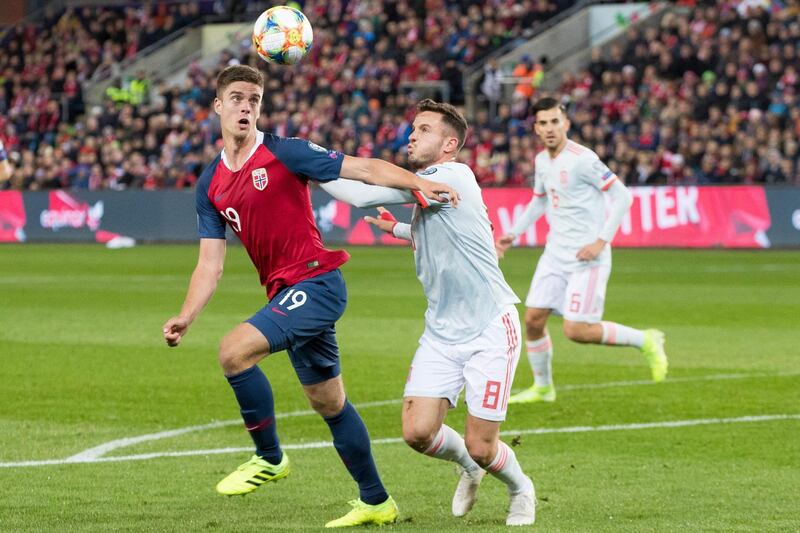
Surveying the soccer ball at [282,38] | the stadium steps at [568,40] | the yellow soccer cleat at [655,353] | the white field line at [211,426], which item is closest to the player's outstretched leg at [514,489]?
the soccer ball at [282,38]

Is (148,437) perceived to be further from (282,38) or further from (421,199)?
(421,199)

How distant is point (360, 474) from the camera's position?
21.7 ft

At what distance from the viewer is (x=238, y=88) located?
659cm

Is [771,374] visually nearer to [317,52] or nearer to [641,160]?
[641,160]

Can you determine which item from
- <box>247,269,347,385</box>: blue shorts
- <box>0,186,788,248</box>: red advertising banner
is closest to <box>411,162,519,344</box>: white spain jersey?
<box>247,269,347,385</box>: blue shorts

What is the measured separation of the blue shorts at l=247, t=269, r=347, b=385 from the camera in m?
6.42

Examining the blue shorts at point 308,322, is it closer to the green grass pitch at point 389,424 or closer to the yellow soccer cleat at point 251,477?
the yellow soccer cleat at point 251,477

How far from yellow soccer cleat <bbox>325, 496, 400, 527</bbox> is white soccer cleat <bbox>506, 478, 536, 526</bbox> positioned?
541 mm

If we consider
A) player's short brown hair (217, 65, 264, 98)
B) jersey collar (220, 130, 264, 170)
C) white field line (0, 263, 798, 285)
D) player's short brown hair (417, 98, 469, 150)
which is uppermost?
player's short brown hair (217, 65, 264, 98)

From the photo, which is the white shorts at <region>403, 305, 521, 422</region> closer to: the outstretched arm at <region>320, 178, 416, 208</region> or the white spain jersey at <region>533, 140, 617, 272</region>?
the outstretched arm at <region>320, 178, 416, 208</region>

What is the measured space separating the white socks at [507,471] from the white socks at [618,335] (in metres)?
4.75

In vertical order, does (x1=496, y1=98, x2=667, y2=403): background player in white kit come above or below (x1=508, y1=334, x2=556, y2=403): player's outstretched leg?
above

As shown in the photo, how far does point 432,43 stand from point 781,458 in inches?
1203

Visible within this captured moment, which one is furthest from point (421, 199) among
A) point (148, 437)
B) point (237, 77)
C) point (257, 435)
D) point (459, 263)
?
point (148, 437)
